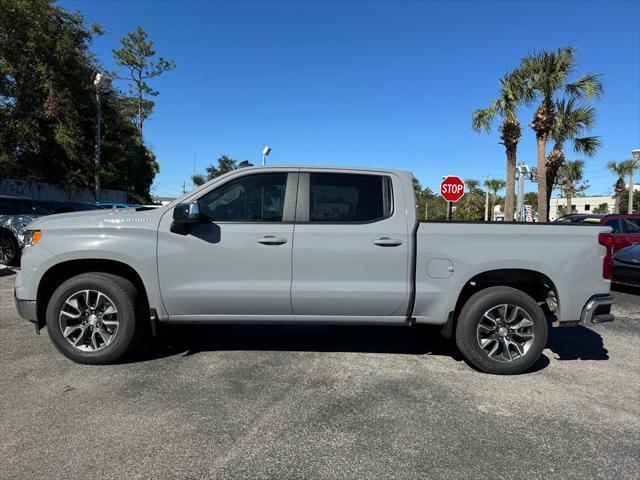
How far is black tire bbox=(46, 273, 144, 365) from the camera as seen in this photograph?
163 inches

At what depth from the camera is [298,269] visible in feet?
13.6

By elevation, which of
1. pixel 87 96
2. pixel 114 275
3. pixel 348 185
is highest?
pixel 87 96

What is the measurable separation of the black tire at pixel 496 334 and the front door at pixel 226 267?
1675 mm

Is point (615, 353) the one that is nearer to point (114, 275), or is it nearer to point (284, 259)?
point (284, 259)

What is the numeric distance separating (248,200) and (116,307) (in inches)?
61.0

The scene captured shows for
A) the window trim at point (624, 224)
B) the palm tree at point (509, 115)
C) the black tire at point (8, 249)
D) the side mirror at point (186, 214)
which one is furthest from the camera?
the palm tree at point (509, 115)

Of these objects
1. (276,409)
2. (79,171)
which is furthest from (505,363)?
(79,171)

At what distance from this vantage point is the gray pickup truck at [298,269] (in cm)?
414

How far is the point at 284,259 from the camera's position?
4129mm

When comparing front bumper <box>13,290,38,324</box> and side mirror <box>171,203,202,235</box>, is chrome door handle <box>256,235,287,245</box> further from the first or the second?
front bumper <box>13,290,38,324</box>

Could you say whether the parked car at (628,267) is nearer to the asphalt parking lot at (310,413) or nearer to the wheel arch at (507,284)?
the asphalt parking lot at (310,413)

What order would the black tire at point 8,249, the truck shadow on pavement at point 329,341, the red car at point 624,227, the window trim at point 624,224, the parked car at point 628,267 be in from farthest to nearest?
the window trim at point 624,224 → the red car at point 624,227 → the black tire at point 8,249 → the parked car at point 628,267 → the truck shadow on pavement at point 329,341

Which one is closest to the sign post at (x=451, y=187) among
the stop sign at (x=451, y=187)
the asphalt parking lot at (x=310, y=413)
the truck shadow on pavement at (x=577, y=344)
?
the stop sign at (x=451, y=187)

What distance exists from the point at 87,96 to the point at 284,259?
1538 cm
